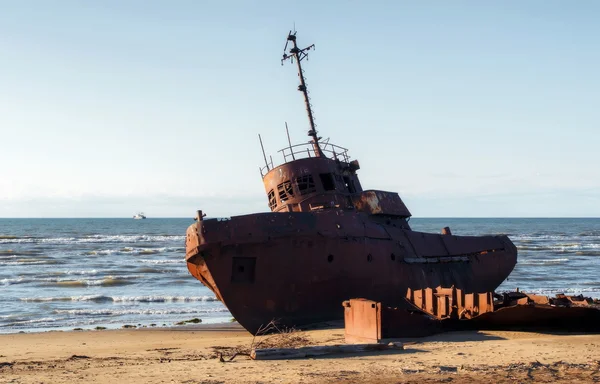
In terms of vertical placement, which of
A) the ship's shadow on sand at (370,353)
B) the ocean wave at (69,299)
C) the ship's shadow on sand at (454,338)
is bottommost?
the ocean wave at (69,299)

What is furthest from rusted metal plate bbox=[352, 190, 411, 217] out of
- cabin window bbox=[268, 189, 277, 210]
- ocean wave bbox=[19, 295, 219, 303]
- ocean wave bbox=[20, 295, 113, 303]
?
ocean wave bbox=[20, 295, 113, 303]

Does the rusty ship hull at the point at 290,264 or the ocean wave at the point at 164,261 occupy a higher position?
the rusty ship hull at the point at 290,264

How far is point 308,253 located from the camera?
15211 mm

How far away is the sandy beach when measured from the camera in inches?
357

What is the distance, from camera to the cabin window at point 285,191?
60.4 feet

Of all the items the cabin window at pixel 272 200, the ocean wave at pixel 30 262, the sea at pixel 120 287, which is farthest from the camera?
the ocean wave at pixel 30 262

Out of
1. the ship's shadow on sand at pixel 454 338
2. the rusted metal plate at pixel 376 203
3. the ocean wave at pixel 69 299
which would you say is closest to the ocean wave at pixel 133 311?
the ocean wave at pixel 69 299

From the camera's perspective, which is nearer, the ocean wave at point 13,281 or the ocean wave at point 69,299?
the ocean wave at point 69,299

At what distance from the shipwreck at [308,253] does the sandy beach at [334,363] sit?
3.22ft

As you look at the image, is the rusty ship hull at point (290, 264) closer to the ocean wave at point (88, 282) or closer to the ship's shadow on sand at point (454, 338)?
the ship's shadow on sand at point (454, 338)

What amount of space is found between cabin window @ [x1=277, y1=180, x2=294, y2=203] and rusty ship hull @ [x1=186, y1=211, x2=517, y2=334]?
91.3 inches

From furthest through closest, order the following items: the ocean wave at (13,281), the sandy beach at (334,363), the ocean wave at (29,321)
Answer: the ocean wave at (13,281) → the ocean wave at (29,321) → the sandy beach at (334,363)

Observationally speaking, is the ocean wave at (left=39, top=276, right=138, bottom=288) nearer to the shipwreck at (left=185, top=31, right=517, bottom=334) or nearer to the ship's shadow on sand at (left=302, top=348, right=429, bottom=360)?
the shipwreck at (left=185, top=31, right=517, bottom=334)

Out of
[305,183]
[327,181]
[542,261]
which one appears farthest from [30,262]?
[542,261]
